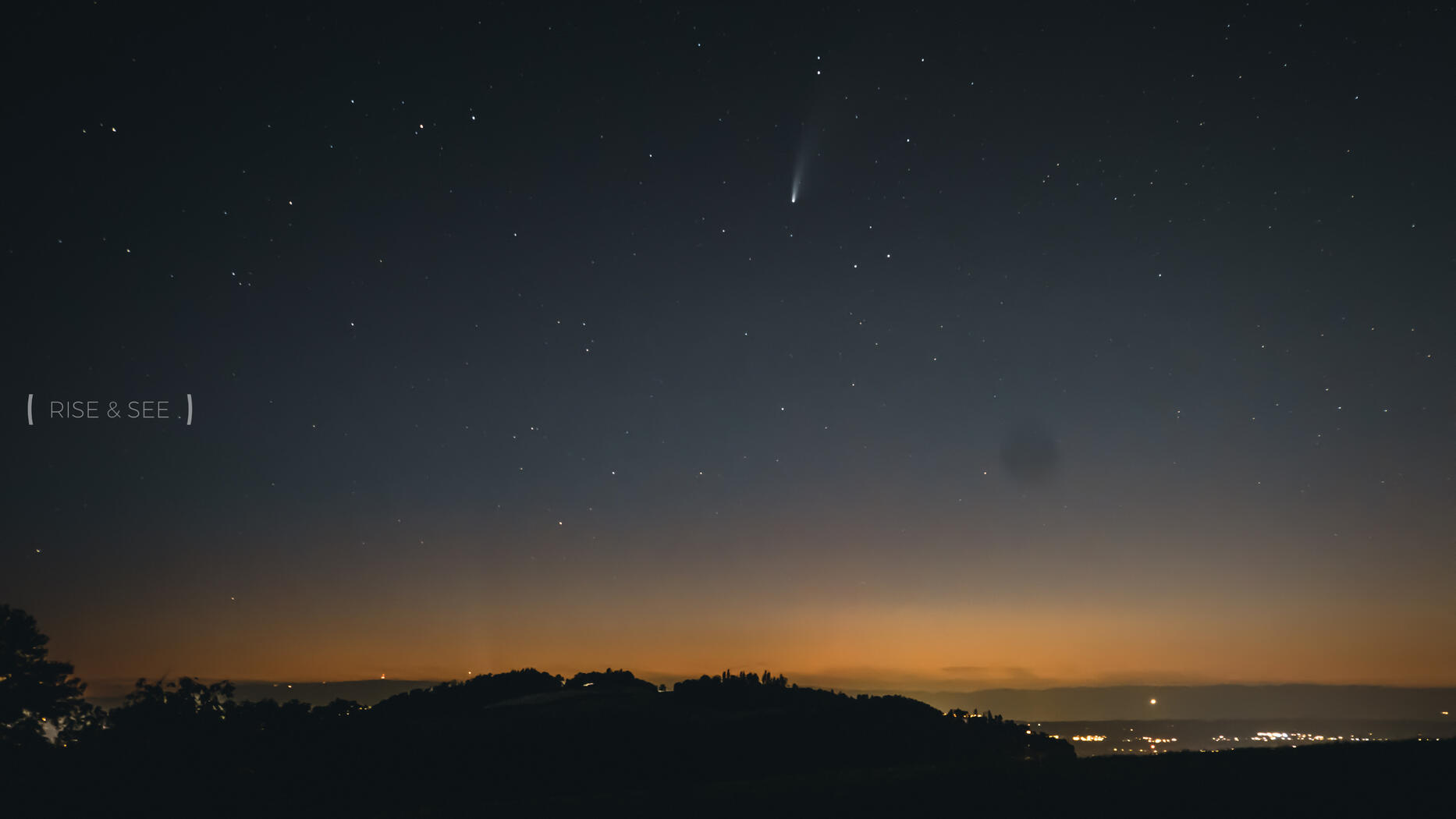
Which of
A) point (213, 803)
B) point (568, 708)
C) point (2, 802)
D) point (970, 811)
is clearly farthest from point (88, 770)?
point (970, 811)

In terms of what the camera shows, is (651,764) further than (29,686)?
No

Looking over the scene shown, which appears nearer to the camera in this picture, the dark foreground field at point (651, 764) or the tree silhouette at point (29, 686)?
the dark foreground field at point (651, 764)

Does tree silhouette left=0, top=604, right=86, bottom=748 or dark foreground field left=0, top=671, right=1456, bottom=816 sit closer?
dark foreground field left=0, top=671, right=1456, bottom=816

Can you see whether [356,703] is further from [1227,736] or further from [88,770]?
[1227,736]
